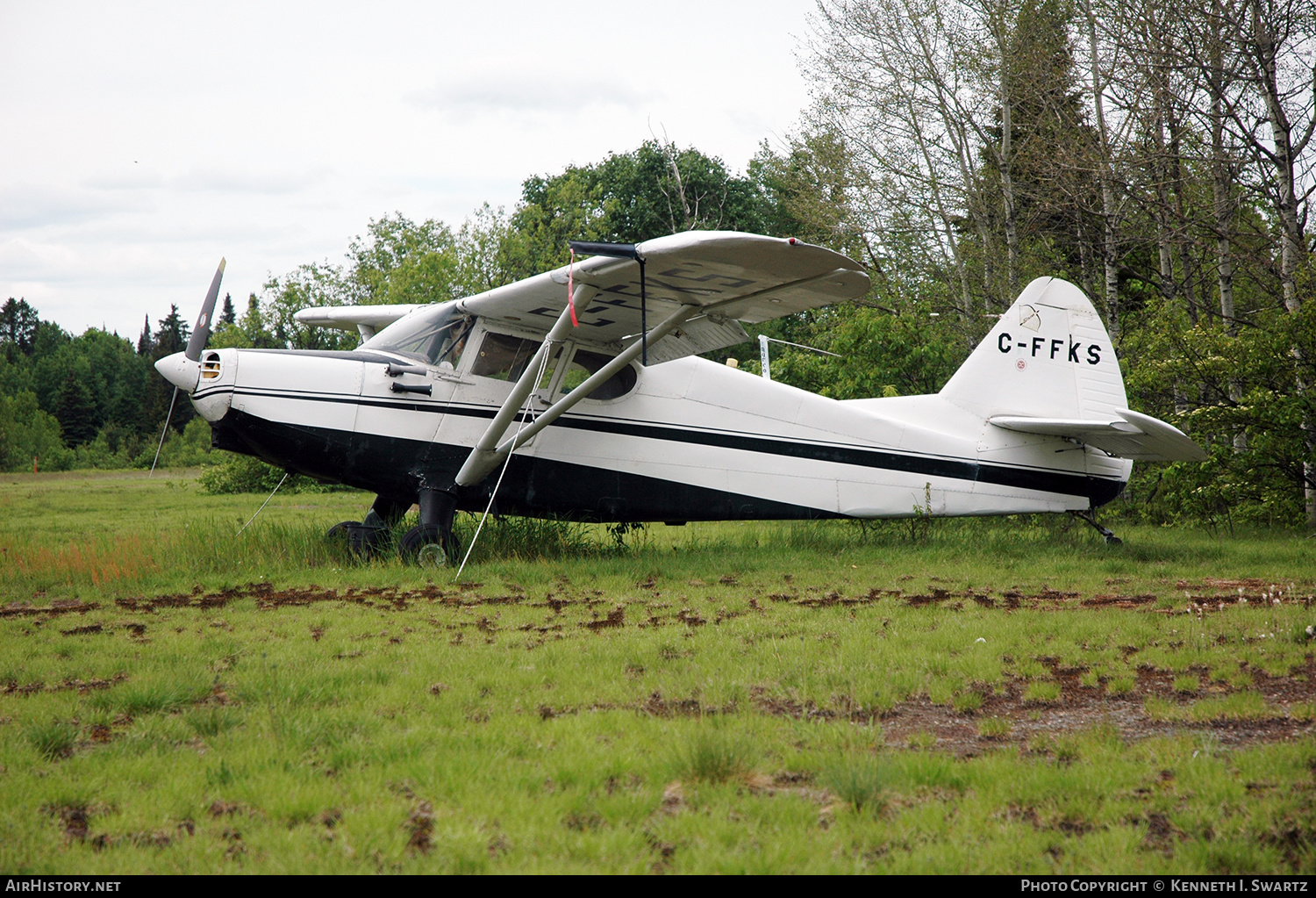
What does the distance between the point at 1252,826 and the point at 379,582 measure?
21.1ft

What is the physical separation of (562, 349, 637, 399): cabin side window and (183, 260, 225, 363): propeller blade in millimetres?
3378

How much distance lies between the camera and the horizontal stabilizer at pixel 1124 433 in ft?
28.6

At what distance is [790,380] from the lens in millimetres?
19859

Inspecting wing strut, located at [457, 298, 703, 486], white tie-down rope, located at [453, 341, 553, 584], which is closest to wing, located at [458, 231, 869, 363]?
wing strut, located at [457, 298, 703, 486]

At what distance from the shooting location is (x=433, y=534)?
8586 millimetres

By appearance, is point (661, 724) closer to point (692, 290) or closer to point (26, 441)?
point (692, 290)

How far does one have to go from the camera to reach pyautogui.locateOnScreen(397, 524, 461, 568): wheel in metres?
8.39

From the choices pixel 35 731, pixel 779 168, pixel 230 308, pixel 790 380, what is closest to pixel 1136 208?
pixel 790 380

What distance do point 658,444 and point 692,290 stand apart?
2.02 meters

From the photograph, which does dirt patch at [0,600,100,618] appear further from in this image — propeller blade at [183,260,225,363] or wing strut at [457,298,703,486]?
wing strut at [457,298,703,486]

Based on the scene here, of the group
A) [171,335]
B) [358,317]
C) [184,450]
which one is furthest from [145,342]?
[358,317]

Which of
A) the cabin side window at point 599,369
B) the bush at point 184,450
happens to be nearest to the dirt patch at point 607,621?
the cabin side window at point 599,369

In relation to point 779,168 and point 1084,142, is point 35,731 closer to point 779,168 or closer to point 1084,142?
point 1084,142

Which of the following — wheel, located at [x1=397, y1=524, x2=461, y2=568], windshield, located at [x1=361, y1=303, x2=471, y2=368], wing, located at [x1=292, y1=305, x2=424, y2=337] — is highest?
wing, located at [x1=292, y1=305, x2=424, y2=337]
